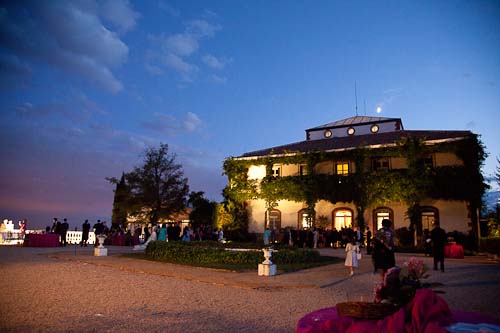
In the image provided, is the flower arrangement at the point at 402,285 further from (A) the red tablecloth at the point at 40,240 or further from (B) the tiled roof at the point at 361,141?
(B) the tiled roof at the point at 361,141

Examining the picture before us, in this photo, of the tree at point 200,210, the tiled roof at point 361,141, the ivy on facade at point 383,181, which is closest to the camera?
the ivy on facade at point 383,181

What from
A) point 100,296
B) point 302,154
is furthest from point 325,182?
point 100,296

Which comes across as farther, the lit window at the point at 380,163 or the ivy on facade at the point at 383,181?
the lit window at the point at 380,163

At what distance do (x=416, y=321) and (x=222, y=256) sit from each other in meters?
11.7

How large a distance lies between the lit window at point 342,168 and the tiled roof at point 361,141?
1252 mm

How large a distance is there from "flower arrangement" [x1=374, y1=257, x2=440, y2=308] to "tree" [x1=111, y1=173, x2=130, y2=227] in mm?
32524

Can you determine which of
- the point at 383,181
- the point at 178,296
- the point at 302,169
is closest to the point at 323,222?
the point at 302,169

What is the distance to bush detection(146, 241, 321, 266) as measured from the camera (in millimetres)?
13219

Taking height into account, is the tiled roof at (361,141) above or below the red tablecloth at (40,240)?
above

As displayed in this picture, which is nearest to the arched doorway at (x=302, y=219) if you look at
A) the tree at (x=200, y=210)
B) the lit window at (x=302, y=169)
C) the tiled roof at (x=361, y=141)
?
the lit window at (x=302, y=169)

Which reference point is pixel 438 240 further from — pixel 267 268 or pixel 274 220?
pixel 274 220

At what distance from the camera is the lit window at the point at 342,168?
1062 inches

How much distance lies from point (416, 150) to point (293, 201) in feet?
31.2

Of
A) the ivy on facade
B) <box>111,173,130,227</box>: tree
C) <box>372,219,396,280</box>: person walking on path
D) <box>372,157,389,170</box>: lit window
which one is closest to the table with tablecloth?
<box>372,219,396,280</box>: person walking on path
